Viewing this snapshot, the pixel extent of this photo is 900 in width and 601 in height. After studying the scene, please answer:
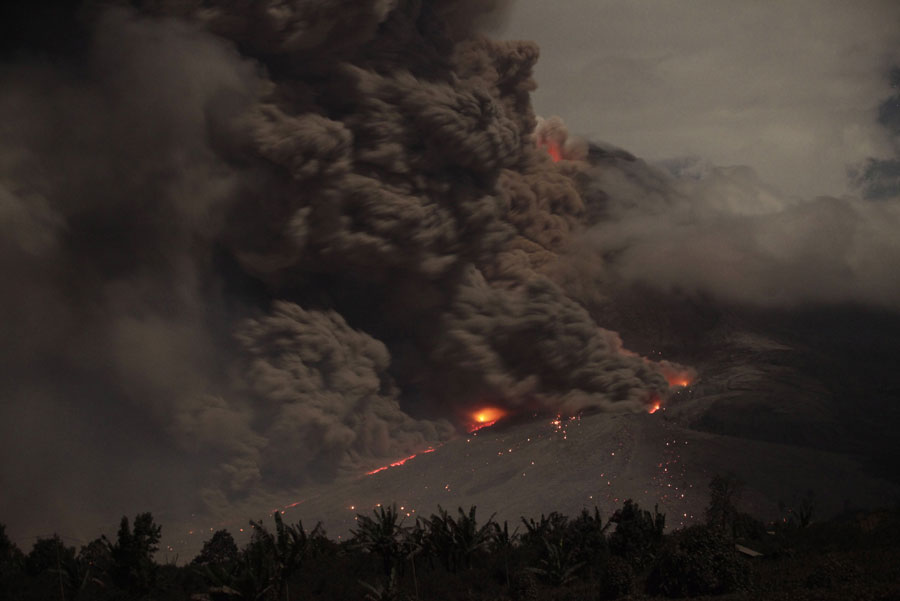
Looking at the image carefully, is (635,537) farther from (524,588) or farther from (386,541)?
(386,541)

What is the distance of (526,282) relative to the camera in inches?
2250

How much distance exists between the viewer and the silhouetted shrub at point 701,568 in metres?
19.4

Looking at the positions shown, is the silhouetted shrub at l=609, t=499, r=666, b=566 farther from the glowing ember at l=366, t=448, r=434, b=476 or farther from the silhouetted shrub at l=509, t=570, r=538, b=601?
the glowing ember at l=366, t=448, r=434, b=476

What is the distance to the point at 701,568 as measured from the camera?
1950 centimetres

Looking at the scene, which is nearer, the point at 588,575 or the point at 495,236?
the point at 588,575

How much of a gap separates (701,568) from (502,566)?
24.5 ft

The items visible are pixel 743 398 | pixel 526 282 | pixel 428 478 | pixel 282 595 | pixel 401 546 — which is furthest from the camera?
pixel 743 398

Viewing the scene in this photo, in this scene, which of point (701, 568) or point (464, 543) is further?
point (464, 543)

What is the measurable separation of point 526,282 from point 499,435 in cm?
1149

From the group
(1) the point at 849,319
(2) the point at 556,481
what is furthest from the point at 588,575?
(1) the point at 849,319

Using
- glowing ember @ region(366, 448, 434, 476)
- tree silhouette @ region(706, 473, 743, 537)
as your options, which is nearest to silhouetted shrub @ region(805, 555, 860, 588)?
tree silhouette @ region(706, 473, 743, 537)

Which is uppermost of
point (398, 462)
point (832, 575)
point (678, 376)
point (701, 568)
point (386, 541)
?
point (678, 376)

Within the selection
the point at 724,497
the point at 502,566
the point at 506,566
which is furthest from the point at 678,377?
the point at 506,566

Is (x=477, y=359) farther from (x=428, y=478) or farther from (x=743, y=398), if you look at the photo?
(x=743, y=398)
